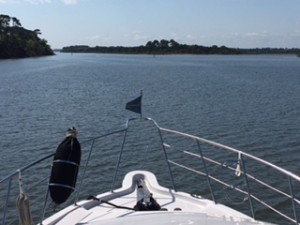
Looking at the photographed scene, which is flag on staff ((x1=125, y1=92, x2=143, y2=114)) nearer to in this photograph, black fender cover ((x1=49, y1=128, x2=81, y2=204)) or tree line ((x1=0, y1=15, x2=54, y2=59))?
black fender cover ((x1=49, y1=128, x2=81, y2=204))

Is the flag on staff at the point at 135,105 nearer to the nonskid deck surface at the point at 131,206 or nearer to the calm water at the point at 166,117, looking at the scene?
the nonskid deck surface at the point at 131,206

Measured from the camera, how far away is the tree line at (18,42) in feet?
457

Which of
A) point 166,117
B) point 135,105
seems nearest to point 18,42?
point 166,117

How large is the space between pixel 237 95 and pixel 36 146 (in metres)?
26.2

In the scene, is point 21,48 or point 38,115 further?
point 21,48

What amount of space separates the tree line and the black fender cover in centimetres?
13741

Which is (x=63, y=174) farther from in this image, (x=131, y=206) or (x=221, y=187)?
(x=221, y=187)

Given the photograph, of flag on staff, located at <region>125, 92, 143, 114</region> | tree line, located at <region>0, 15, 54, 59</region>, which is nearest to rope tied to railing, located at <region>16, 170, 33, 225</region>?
flag on staff, located at <region>125, 92, 143, 114</region>

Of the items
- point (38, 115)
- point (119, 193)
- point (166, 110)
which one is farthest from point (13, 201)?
point (166, 110)

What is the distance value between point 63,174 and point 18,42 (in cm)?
14741

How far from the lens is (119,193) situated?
7.83 meters

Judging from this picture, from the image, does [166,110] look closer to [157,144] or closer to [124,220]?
[157,144]

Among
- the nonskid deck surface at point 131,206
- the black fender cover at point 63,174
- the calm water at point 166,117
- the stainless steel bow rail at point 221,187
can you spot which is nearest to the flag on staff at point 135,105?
the nonskid deck surface at point 131,206

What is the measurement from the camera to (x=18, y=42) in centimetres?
14575
